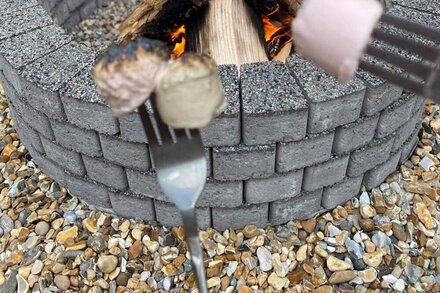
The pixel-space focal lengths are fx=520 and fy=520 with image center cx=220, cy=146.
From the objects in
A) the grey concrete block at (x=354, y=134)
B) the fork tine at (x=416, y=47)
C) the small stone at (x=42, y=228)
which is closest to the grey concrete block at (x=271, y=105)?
the grey concrete block at (x=354, y=134)

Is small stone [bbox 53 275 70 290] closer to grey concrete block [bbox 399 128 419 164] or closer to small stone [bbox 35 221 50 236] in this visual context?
small stone [bbox 35 221 50 236]

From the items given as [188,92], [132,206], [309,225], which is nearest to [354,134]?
[309,225]

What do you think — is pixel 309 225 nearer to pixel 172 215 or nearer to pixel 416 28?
pixel 172 215

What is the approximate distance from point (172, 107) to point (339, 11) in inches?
11.3

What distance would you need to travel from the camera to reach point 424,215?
6.02 ft

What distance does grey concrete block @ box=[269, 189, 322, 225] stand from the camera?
178 cm

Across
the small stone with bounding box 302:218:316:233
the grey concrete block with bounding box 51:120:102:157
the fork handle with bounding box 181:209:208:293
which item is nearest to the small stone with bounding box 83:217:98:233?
the grey concrete block with bounding box 51:120:102:157

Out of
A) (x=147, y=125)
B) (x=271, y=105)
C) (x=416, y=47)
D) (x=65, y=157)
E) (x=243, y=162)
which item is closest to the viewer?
(x=416, y=47)

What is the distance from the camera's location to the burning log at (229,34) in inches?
68.9

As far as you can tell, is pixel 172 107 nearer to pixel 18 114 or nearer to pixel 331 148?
pixel 331 148

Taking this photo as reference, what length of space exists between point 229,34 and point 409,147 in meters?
0.84

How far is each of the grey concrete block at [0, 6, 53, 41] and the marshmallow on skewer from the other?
3.85 feet

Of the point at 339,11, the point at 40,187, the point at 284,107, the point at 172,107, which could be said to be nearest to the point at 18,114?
the point at 40,187

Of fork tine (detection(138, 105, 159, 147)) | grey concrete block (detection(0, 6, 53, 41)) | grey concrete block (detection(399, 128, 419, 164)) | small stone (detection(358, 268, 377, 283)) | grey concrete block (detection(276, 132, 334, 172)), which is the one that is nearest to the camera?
fork tine (detection(138, 105, 159, 147))
